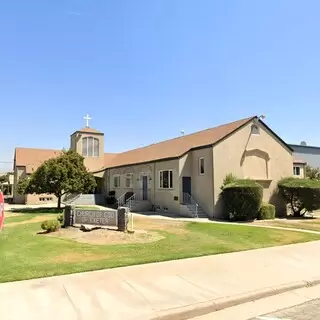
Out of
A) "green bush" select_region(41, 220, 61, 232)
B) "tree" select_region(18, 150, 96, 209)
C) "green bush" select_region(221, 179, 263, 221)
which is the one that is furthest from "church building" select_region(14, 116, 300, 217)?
"green bush" select_region(41, 220, 61, 232)

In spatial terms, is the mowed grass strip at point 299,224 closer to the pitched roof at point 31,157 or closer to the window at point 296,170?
the window at point 296,170

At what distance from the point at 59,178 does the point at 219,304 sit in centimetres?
2143

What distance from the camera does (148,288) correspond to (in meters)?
6.81

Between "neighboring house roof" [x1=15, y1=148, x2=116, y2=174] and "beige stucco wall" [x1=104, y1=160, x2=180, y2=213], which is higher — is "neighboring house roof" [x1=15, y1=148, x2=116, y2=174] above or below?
above

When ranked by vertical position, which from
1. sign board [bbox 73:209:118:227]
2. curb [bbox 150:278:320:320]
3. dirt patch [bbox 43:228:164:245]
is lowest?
A: curb [bbox 150:278:320:320]

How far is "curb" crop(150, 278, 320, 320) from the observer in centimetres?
554

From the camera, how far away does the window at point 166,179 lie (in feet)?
84.0

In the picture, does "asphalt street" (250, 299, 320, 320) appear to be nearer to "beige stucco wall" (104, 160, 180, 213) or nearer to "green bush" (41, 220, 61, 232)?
"green bush" (41, 220, 61, 232)

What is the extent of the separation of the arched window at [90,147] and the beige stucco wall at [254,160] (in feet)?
70.5

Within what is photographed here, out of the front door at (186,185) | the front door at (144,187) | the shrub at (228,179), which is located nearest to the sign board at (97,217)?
the shrub at (228,179)

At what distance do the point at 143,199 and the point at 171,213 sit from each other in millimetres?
5100

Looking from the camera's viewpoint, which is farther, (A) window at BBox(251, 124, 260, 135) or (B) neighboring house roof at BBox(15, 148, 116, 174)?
(B) neighboring house roof at BBox(15, 148, 116, 174)

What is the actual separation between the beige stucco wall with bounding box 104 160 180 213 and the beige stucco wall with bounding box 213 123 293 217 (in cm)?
328

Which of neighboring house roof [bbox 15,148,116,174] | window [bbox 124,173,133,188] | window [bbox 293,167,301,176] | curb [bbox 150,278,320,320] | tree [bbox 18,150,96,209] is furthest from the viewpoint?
neighboring house roof [bbox 15,148,116,174]
